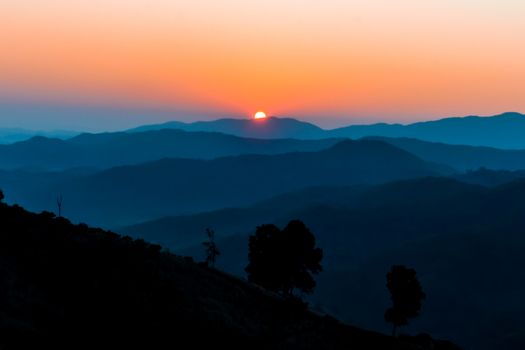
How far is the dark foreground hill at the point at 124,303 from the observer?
38656mm

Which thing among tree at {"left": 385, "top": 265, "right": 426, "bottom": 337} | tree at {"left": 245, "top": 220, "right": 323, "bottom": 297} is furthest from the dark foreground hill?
tree at {"left": 245, "top": 220, "right": 323, "bottom": 297}

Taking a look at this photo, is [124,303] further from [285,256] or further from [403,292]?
[403,292]

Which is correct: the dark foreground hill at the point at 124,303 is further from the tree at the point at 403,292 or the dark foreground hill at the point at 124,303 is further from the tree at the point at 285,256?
the tree at the point at 285,256

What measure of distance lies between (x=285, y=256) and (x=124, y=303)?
39613 millimetres

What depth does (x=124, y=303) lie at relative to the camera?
138 feet

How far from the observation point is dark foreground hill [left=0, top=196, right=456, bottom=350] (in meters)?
38.7

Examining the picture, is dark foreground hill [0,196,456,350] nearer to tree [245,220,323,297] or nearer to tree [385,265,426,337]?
tree [385,265,426,337]

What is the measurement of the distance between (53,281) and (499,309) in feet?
651

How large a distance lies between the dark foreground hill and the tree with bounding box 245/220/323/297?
42.0 ft

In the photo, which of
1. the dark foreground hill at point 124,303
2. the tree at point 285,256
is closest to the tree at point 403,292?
the dark foreground hill at point 124,303

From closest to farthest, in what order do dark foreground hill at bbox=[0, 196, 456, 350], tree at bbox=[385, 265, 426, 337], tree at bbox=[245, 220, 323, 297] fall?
dark foreground hill at bbox=[0, 196, 456, 350] → tree at bbox=[385, 265, 426, 337] → tree at bbox=[245, 220, 323, 297]

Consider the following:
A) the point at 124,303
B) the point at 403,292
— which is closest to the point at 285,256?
the point at 403,292

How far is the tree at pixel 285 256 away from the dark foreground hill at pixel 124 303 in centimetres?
1280

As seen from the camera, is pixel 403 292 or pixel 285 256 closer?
pixel 403 292
